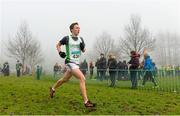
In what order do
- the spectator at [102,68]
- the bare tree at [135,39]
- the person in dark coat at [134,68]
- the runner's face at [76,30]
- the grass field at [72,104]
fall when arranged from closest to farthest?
the grass field at [72,104]
the runner's face at [76,30]
the person in dark coat at [134,68]
the spectator at [102,68]
the bare tree at [135,39]

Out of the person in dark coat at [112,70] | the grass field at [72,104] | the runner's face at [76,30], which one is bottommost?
the grass field at [72,104]

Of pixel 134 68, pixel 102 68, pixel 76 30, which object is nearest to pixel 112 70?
pixel 134 68

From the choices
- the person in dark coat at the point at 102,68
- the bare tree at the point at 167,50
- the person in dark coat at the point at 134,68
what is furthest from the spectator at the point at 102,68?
the bare tree at the point at 167,50

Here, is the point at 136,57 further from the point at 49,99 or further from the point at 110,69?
the point at 49,99

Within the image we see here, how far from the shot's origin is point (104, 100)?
10023 millimetres

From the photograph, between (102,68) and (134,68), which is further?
(102,68)

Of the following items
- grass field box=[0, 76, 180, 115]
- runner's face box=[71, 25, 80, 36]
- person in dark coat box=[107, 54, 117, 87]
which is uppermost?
runner's face box=[71, 25, 80, 36]

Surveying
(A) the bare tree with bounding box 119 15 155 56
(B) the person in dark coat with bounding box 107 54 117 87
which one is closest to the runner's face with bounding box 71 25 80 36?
(B) the person in dark coat with bounding box 107 54 117 87

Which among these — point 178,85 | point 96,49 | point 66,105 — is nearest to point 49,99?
point 66,105

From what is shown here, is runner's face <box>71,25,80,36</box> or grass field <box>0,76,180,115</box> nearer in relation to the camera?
grass field <box>0,76,180,115</box>

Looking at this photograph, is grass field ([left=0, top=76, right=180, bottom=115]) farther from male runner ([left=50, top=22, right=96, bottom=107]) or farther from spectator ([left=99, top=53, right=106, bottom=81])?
spectator ([left=99, top=53, right=106, bottom=81])

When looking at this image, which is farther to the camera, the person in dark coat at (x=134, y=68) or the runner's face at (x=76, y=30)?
the person in dark coat at (x=134, y=68)

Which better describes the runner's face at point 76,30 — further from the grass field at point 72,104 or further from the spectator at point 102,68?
the spectator at point 102,68

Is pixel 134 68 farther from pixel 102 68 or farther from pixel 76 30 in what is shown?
pixel 76 30
